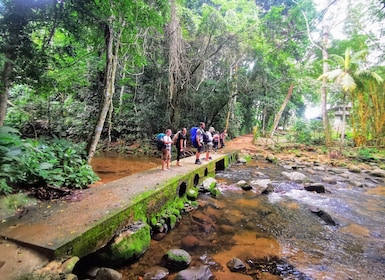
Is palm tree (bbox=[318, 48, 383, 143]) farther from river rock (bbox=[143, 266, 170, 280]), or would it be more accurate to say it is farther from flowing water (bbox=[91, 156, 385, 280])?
river rock (bbox=[143, 266, 170, 280])

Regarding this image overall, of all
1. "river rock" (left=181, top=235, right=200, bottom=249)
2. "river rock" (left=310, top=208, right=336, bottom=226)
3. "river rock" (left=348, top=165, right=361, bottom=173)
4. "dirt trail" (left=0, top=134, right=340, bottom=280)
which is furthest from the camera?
"river rock" (left=348, top=165, right=361, bottom=173)

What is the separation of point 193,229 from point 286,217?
103 inches

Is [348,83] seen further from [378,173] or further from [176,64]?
[176,64]

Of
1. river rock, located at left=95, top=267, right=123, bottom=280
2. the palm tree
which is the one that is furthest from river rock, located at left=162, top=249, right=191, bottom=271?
the palm tree

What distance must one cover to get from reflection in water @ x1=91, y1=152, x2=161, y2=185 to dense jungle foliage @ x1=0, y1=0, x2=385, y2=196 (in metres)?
1.56

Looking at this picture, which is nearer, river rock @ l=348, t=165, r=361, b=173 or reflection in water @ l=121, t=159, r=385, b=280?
reflection in water @ l=121, t=159, r=385, b=280

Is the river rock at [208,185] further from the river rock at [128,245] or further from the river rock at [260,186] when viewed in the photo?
the river rock at [128,245]

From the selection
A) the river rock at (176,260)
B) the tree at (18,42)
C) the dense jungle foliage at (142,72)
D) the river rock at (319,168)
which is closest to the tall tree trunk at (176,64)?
the dense jungle foliage at (142,72)

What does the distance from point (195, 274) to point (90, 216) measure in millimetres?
1846

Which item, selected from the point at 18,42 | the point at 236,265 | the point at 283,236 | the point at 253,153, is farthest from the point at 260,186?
the point at 253,153

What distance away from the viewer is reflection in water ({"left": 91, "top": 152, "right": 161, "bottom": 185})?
9.56 metres

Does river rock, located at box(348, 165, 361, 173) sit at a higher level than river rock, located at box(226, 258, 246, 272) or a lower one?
lower

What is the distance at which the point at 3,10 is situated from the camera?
4.95 metres

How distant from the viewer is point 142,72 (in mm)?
12258
